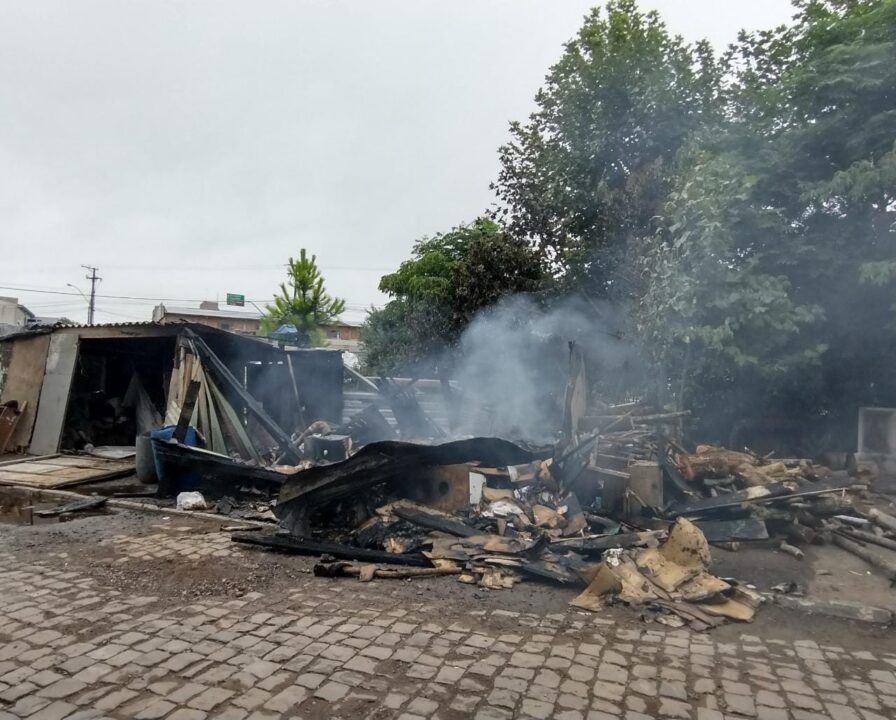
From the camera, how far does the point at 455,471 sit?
6586mm

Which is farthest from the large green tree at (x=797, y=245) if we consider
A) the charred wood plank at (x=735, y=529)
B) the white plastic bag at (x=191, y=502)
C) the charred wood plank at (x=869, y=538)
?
the white plastic bag at (x=191, y=502)

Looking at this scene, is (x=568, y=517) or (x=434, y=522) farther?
(x=568, y=517)

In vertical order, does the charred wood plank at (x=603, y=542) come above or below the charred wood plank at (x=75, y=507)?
above

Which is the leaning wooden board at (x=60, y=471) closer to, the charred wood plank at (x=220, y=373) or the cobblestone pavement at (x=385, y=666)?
the charred wood plank at (x=220, y=373)

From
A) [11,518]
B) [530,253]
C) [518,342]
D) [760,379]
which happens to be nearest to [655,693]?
[11,518]

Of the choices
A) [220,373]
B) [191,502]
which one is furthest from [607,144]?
[191,502]

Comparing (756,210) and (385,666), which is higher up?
(756,210)

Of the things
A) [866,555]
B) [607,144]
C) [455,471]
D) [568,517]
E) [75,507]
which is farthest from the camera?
[607,144]

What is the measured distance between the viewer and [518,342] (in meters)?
15.3

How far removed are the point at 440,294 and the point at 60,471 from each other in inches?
431

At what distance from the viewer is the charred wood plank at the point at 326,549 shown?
5438 millimetres

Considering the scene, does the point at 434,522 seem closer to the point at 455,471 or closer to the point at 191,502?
the point at 455,471

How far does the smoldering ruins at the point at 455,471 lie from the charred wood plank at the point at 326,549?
20mm

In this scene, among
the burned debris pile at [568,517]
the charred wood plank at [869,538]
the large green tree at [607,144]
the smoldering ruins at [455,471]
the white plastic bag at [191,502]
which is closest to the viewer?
the burned debris pile at [568,517]
